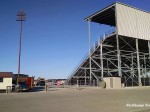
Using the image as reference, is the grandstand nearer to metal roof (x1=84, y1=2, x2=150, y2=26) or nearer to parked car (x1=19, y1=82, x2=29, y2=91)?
metal roof (x1=84, y1=2, x2=150, y2=26)

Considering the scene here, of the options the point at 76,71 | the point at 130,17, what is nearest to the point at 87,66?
the point at 76,71

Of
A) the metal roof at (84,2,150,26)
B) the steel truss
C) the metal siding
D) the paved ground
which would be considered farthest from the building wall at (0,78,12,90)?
the metal roof at (84,2,150,26)

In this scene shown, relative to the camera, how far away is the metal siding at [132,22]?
40.3m

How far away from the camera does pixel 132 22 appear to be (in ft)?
139

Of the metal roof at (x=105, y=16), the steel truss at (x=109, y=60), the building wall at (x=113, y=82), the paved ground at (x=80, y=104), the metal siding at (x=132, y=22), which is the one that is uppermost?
the metal roof at (x=105, y=16)

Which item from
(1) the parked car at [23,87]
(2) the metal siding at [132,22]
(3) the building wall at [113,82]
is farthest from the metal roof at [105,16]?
(1) the parked car at [23,87]

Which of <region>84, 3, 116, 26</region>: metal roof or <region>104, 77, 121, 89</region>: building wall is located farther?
<region>84, 3, 116, 26</region>: metal roof

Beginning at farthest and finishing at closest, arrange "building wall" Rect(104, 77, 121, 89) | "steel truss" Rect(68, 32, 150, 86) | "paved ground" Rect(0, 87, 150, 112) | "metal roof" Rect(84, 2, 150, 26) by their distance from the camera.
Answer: "steel truss" Rect(68, 32, 150, 86)
"metal roof" Rect(84, 2, 150, 26)
"building wall" Rect(104, 77, 121, 89)
"paved ground" Rect(0, 87, 150, 112)

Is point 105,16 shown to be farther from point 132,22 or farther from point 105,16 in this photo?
point 132,22

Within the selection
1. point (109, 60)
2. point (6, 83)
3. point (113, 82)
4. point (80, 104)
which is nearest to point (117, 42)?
point (113, 82)

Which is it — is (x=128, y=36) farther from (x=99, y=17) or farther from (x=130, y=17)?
(x=99, y=17)

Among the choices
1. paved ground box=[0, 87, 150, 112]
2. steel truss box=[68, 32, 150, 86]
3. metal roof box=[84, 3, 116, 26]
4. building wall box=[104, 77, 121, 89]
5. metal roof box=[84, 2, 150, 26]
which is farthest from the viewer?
steel truss box=[68, 32, 150, 86]

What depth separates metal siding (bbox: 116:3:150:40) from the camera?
4031 cm

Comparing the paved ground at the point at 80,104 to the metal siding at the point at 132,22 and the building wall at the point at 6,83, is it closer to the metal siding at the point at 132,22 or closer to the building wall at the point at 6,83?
the building wall at the point at 6,83
